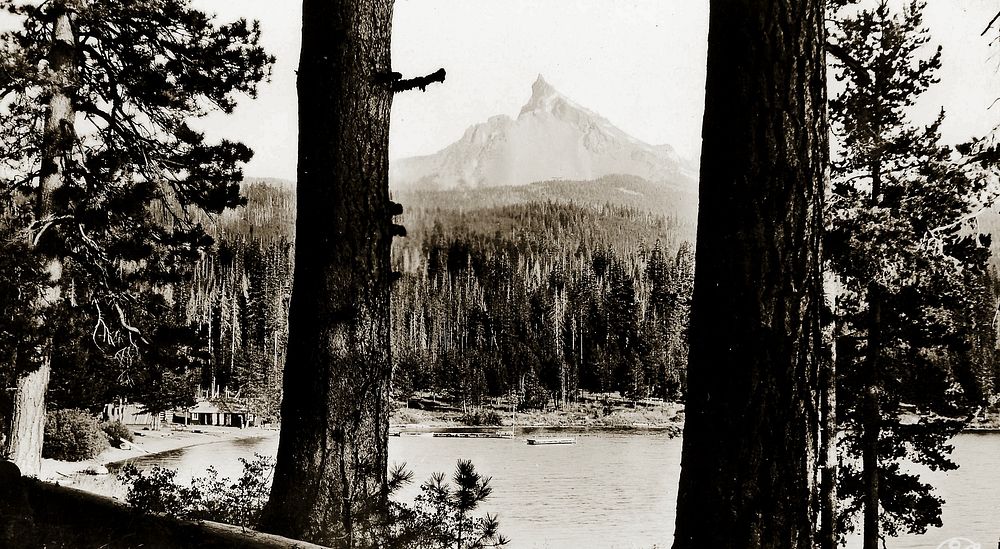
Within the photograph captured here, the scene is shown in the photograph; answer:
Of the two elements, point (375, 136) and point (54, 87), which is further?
point (54, 87)

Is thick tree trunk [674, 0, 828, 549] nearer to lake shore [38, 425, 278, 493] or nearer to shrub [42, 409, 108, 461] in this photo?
lake shore [38, 425, 278, 493]

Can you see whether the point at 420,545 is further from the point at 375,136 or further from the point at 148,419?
the point at 148,419

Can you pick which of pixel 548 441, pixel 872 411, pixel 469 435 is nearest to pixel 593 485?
pixel 872 411

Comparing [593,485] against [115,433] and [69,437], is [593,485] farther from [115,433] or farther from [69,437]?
[115,433]

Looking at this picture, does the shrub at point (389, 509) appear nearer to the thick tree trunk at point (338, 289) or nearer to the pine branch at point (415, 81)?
the thick tree trunk at point (338, 289)

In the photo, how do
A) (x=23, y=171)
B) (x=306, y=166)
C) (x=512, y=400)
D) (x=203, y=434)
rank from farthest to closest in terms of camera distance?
(x=512, y=400) < (x=203, y=434) < (x=23, y=171) < (x=306, y=166)

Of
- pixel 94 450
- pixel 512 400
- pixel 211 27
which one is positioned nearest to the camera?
pixel 211 27

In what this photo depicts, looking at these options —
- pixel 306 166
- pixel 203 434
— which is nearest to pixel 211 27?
pixel 306 166
